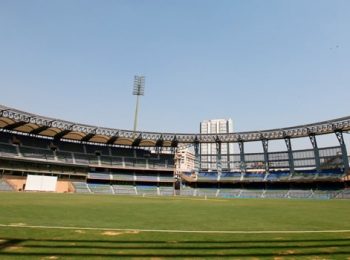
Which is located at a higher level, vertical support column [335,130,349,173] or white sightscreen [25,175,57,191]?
vertical support column [335,130,349,173]

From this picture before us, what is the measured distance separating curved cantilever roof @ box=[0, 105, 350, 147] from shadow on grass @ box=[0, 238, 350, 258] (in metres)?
58.0

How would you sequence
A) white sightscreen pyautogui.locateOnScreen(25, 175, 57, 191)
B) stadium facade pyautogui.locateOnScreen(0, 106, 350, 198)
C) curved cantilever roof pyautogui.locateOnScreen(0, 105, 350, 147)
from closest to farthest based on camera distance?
1. white sightscreen pyautogui.locateOnScreen(25, 175, 57, 191)
2. curved cantilever roof pyautogui.locateOnScreen(0, 105, 350, 147)
3. stadium facade pyautogui.locateOnScreen(0, 106, 350, 198)

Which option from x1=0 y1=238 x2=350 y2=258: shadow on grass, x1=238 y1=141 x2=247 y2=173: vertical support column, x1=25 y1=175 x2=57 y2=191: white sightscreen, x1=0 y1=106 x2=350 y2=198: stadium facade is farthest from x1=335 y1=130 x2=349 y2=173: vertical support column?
x1=0 y1=238 x2=350 y2=258: shadow on grass

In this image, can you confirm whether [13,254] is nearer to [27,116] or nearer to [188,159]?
[27,116]

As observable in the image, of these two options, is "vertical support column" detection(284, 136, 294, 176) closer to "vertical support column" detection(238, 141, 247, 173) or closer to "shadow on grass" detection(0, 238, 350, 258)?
"vertical support column" detection(238, 141, 247, 173)

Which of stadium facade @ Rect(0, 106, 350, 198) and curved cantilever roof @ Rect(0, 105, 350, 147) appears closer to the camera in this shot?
curved cantilever roof @ Rect(0, 105, 350, 147)

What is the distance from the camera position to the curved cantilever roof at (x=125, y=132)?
2566 inches

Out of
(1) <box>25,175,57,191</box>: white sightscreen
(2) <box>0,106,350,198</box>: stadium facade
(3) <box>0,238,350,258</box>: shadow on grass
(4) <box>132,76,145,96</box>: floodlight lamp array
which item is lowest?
(3) <box>0,238,350,258</box>: shadow on grass

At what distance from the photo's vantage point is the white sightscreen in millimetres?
63797

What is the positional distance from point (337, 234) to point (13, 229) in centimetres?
1126

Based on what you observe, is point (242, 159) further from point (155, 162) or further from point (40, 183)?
point (40, 183)

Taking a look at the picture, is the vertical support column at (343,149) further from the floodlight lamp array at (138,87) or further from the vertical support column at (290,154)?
the floodlight lamp array at (138,87)

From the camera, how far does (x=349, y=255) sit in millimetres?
7457

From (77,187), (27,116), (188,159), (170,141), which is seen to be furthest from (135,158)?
(188,159)
